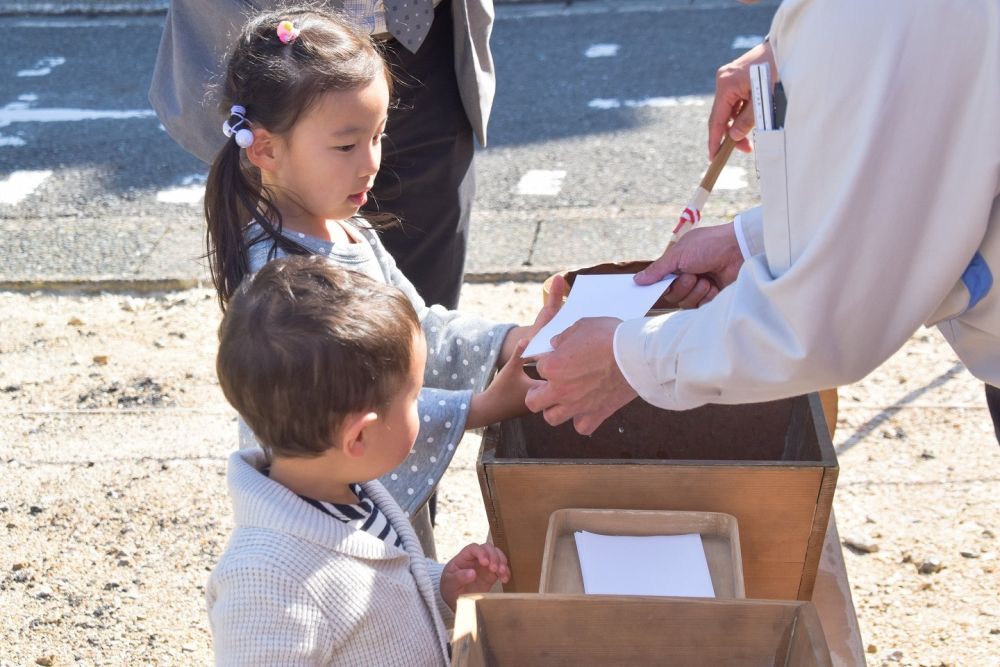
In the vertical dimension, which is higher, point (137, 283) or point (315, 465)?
point (315, 465)

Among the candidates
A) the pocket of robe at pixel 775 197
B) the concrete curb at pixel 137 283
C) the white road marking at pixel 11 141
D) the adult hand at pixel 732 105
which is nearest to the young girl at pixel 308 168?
the pocket of robe at pixel 775 197

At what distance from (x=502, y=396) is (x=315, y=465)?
42cm

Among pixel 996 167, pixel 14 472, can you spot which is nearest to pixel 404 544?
pixel 996 167

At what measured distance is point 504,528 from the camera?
5.47ft

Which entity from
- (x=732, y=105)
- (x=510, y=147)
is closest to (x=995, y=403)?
(x=732, y=105)

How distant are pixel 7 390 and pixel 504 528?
2.25 metres

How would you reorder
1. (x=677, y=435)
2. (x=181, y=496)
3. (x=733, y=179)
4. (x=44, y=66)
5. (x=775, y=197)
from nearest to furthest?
(x=775, y=197) → (x=677, y=435) → (x=181, y=496) → (x=733, y=179) → (x=44, y=66)

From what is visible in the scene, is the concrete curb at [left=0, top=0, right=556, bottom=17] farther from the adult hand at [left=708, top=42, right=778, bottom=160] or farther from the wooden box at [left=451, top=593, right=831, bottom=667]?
the wooden box at [left=451, top=593, right=831, bottom=667]

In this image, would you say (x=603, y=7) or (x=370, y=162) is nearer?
(x=370, y=162)

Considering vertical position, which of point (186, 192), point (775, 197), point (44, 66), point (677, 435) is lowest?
point (44, 66)

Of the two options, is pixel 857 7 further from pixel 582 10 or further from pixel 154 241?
pixel 582 10

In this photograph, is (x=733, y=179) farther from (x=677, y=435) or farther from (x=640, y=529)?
(x=640, y=529)

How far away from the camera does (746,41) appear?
600 cm

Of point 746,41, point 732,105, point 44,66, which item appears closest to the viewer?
point 732,105
